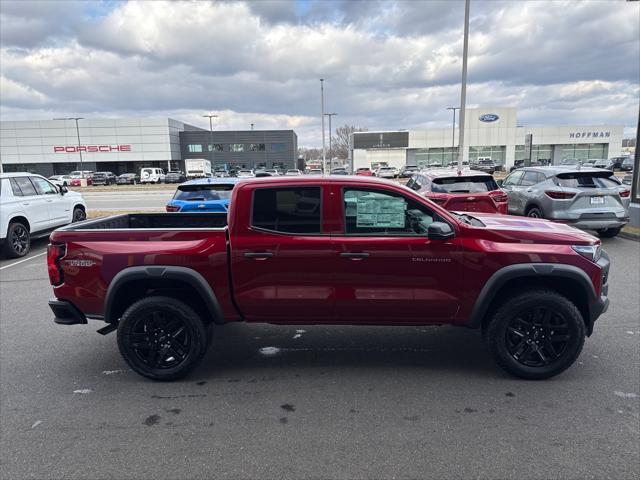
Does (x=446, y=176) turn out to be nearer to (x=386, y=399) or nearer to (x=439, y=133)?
(x=386, y=399)

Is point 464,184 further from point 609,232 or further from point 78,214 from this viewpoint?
point 78,214

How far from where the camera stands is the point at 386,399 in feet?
11.8

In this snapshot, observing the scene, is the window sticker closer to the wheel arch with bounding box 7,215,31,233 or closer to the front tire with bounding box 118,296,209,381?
the front tire with bounding box 118,296,209,381

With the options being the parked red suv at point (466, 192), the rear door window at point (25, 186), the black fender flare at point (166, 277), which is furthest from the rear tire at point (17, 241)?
the parked red suv at point (466, 192)

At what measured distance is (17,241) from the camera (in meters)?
9.56

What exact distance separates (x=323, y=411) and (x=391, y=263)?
133cm

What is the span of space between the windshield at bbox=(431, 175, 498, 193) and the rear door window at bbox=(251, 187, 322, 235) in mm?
5900

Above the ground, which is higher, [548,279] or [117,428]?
[548,279]

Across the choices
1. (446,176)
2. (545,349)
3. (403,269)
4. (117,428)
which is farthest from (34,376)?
(446,176)

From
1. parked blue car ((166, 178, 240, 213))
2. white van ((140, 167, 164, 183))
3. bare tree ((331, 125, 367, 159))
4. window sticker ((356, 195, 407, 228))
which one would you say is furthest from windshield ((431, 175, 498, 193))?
bare tree ((331, 125, 367, 159))

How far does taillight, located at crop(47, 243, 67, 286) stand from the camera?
3.93 m

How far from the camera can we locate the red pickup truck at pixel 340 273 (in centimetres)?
376

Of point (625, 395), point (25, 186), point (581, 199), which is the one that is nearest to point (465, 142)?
point (581, 199)

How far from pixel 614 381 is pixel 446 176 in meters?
6.02
